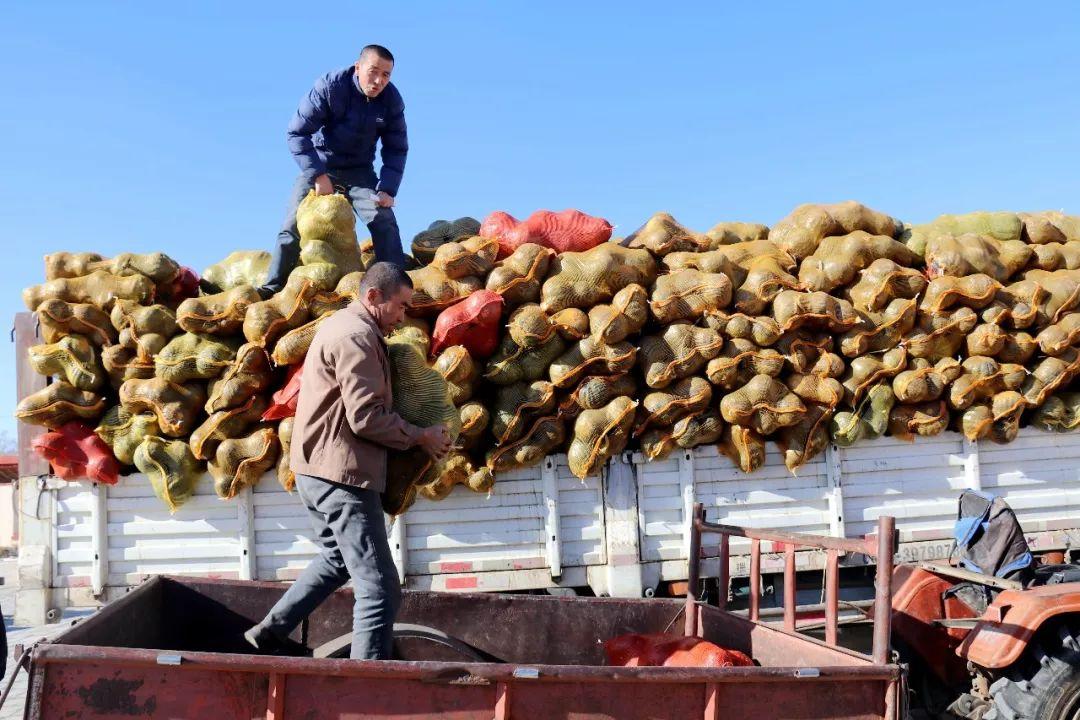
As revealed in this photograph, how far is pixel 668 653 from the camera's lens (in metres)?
3.75

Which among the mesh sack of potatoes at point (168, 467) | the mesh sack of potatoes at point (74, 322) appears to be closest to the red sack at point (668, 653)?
the mesh sack of potatoes at point (168, 467)

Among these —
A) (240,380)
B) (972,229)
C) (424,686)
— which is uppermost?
(972,229)

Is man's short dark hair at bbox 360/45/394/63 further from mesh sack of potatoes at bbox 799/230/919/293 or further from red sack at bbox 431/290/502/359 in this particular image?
mesh sack of potatoes at bbox 799/230/919/293

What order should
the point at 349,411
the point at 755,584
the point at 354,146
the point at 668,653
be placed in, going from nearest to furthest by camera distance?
the point at 349,411, the point at 668,653, the point at 755,584, the point at 354,146

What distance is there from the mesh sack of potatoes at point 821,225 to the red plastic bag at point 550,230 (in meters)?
1.31

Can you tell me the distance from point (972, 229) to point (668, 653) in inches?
177

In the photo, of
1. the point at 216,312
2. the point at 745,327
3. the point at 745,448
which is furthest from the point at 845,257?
the point at 216,312

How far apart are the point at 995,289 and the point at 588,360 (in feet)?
9.22

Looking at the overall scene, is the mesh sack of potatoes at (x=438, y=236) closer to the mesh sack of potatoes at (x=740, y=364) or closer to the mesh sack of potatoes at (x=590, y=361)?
the mesh sack of potatoes at (x=590, y=361)

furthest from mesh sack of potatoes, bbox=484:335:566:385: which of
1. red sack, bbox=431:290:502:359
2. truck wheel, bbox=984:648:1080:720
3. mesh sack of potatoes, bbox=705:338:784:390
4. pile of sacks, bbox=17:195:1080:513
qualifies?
truck wheel, bbox=984:648:1080:720

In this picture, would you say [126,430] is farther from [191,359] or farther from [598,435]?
[598,435]

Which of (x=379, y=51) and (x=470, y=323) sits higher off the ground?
(x=379, y=51)

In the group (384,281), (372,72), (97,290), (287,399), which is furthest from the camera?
(372,72)

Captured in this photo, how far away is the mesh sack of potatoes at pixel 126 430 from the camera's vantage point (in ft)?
17.9
